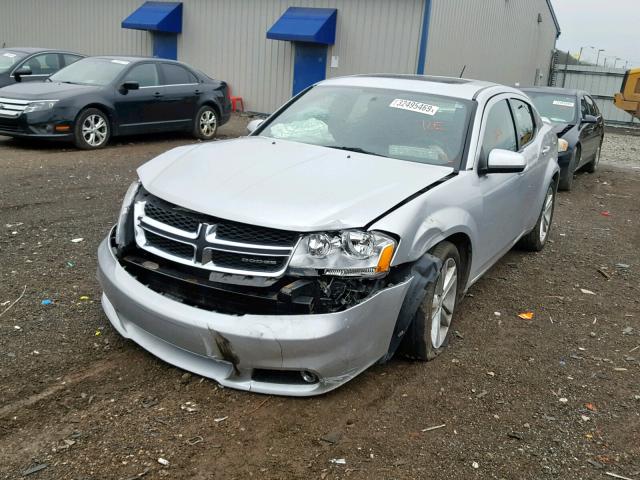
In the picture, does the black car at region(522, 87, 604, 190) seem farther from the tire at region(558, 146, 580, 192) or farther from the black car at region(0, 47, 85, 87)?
the black car at region(0, 47, 85, 87)

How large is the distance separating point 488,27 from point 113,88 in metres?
13.6

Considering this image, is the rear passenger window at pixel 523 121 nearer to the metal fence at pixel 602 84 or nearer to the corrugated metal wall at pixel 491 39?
the corrugated metal wall at pixel 491 39

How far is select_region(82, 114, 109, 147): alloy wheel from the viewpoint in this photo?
1027 centimetres

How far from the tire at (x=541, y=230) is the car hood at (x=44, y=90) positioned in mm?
7359

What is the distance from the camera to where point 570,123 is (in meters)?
10.4

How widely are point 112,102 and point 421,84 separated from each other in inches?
282

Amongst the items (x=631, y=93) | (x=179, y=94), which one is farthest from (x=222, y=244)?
(x=631, y=93)

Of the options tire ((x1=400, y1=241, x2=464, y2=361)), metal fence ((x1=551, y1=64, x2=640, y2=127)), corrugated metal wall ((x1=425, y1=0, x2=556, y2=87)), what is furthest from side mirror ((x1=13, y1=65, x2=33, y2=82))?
metal fence ((x1=551, y1=64, x2=640, y2=127))

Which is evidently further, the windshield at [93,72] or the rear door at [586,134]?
the windshield at [93,72]

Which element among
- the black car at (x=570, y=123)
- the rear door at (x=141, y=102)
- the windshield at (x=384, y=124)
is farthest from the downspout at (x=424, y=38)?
the windshield at (x=384, y=124)

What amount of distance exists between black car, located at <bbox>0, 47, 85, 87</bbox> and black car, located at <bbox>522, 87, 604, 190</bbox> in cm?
948

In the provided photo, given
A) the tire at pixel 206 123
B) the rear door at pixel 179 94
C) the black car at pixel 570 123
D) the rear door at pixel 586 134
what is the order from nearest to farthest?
the black car at pixel 570 123, the rear door at pixel 586 134, the rear door at pixel 179 94, the tire at pixel 206 123

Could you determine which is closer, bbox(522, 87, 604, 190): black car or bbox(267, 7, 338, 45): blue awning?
bbox(522, 87, 604, 190): black car

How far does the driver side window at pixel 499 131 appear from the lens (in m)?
4.50
